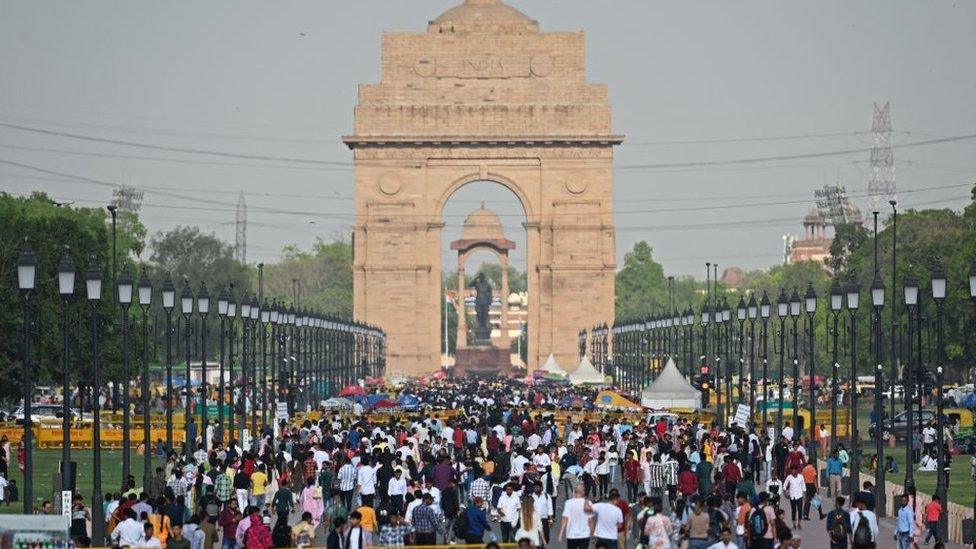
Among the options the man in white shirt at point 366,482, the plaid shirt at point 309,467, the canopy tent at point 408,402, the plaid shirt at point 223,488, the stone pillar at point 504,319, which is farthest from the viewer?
the stone pillar at point 504,319

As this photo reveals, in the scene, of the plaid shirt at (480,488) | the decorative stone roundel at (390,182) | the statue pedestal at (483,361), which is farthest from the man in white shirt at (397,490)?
the statue pedestal at (483,361)

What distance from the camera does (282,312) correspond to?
7125 cm

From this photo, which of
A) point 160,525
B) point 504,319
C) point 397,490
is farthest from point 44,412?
point 504,319

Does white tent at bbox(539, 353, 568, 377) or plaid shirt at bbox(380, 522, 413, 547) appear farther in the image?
white tent at bbox(539, 353, 568, 377)

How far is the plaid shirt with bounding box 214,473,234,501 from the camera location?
118ft

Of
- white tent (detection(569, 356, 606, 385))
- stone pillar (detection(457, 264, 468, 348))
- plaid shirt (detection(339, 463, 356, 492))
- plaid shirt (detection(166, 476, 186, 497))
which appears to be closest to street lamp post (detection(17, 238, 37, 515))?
plaid shirt (detection(166, 476, 186, 497))

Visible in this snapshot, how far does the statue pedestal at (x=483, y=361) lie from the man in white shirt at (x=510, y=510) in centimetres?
9527

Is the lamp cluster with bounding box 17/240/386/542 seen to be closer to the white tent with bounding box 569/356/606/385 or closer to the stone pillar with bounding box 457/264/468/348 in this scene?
the white tent with bounding box 569/356/606/385

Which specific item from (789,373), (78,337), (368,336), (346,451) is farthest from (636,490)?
(789,373)

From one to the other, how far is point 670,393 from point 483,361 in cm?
6467

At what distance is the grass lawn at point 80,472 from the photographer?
1735 inches

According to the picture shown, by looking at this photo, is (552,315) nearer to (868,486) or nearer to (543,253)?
(543,253)

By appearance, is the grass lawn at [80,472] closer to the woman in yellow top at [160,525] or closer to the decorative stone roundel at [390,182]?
the woman in yellow top at [160,525]

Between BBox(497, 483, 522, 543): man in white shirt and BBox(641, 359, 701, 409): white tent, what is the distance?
33.6 meters
